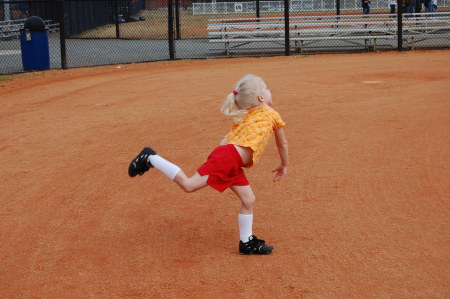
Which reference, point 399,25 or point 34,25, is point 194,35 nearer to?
point 399,25

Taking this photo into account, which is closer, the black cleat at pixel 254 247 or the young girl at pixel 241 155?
the young girl at pixel 241 155

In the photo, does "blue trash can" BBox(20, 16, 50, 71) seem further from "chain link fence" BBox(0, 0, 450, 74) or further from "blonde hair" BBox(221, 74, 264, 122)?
"blonde hair" BBox(221, 74, 264, 122)

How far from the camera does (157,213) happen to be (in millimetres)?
6836

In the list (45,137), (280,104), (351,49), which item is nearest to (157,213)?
(45,137)

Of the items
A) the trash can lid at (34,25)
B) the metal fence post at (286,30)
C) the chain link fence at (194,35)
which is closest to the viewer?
the trash can lid at (34,25)

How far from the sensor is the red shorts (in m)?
5.47

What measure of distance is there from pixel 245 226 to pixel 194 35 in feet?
85.6

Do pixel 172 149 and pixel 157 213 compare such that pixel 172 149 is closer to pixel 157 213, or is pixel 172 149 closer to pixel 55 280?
pixel 157 213

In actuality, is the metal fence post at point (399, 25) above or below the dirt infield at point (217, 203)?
above

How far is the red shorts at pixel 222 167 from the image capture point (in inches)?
215

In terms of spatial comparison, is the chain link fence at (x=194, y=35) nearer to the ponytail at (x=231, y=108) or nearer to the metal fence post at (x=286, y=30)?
the metal fence post at (x=286, y=30)

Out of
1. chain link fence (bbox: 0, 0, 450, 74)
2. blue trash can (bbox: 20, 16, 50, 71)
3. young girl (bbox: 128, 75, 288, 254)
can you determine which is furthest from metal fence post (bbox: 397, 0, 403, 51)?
young girl (bbox: 128, 75, 288, 254)

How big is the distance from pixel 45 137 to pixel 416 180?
530 cm

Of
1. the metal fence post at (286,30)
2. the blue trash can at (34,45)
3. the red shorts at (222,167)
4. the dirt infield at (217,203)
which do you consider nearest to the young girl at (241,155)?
the red shorts at (222,167)
